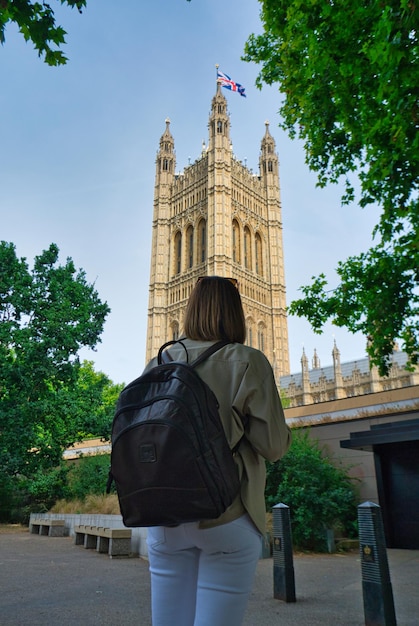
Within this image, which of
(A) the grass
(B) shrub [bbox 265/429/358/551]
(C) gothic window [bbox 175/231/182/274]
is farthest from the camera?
(C) gothic window [bbox 175/231/182/274]

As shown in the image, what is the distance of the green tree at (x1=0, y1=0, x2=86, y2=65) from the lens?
3832 mm

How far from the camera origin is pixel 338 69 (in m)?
8.99

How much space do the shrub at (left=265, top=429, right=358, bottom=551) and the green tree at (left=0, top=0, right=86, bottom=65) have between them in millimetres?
8197

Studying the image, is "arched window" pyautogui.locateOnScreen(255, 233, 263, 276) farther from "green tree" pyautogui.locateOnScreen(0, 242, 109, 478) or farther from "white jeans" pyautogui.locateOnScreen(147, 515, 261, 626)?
"white jeans" pyautogui.locateOnScreen(147, 515, 261, 626)

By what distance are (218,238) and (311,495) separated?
5203cm

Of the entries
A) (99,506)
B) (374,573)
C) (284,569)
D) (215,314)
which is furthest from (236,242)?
(215,314)

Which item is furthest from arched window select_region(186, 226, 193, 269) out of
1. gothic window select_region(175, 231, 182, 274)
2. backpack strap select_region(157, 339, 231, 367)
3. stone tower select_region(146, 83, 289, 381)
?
backpack strap select_region(157, 339, 231, 367)

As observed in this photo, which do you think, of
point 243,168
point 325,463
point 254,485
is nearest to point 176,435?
point 254,485

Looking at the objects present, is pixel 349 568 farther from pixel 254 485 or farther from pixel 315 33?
pixel 315 33

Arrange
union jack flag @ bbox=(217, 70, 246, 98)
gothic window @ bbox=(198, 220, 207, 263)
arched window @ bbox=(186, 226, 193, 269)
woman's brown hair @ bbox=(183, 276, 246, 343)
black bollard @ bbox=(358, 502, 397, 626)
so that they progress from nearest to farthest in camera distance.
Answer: woman's brown hair @ bbox=(183, 276, 246, 343) < black bollard @ bbox=(358, 502, 397, 626) < union jack flag @ bbox=(217, 70, 246, 98) < gothic window @ bbox=(198, 220, 207, 263) < arched window @ bbox=(186, 226, 193, 269)

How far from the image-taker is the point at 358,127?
9438 millimetres

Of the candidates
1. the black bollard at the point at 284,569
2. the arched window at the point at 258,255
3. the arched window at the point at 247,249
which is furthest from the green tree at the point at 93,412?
the arched window at the point at 258,255

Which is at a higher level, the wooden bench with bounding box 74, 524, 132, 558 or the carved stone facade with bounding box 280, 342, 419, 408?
the carved stone facade with bounding box 280, 342, 419, 408

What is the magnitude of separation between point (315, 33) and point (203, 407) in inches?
355
